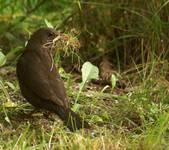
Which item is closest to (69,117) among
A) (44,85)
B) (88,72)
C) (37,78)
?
(44,85)

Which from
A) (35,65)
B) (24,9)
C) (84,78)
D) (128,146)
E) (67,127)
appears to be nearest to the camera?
(128,146)

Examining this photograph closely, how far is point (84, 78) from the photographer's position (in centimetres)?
684

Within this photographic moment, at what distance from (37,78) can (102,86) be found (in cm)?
156

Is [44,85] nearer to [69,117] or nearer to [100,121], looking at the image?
[69,117]

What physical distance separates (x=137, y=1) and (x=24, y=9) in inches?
68.9

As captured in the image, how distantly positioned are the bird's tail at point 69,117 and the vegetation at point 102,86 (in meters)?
0.07

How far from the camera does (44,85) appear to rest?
6.07m

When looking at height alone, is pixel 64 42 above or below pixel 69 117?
above

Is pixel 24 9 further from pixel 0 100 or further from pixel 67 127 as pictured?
pixel 67 127

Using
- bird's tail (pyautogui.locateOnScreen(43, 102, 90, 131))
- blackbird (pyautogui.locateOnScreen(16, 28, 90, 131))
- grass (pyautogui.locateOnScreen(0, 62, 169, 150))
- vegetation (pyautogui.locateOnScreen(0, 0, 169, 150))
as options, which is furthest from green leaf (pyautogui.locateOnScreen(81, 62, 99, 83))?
bird's tail (pyautogui.locateOnScreen(43, 102, 90, 131))

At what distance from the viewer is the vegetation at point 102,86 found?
5641 mm

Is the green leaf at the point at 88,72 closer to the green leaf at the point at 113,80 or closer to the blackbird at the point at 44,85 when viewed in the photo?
the green leaf at the point at 113,80

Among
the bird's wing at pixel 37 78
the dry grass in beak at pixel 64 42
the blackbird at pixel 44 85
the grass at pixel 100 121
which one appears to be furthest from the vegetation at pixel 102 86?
the dry grass in beak at pixel 64 42

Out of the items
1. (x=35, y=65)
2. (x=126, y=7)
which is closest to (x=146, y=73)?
(x=126, y=7)
